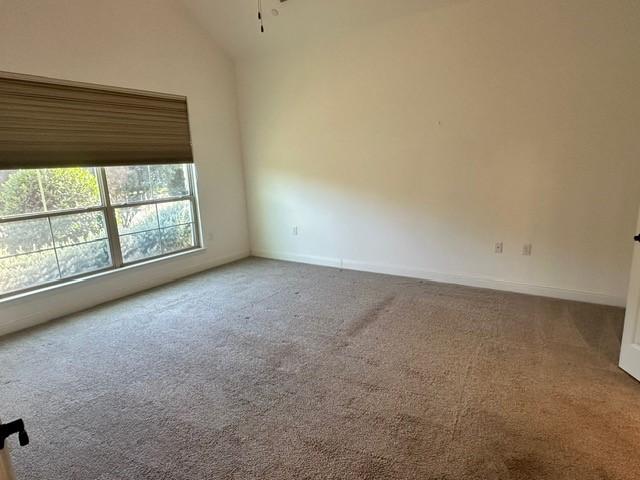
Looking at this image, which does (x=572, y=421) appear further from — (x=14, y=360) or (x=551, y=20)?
(x=14, y=360)

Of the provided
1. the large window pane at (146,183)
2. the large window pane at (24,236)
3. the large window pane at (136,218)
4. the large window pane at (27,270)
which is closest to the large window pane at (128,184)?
the large window pane at (146,183)

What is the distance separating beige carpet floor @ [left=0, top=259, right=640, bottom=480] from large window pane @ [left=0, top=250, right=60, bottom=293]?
18.4 inches

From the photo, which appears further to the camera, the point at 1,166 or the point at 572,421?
the point at 1,166

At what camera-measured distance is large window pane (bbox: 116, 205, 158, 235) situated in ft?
13.1

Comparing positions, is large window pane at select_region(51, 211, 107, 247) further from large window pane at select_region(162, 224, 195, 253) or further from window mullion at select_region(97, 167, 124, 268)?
large window pane at select_region(162, 224, 195, 253)

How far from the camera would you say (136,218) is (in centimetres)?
413

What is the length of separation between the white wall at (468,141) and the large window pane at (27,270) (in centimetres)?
278

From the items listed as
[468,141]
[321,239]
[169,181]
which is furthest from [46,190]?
[468,141]

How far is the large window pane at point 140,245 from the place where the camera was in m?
4.05

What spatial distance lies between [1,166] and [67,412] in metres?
2.13

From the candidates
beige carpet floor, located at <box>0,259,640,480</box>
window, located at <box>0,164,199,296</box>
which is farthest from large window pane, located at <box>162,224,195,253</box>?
beige carpet floor, located at <box>0,259,640,480</box>

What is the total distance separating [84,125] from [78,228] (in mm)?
1018

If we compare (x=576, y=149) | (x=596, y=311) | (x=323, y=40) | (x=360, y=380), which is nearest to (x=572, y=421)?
(x=360, y=380)

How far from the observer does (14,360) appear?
107 inches
